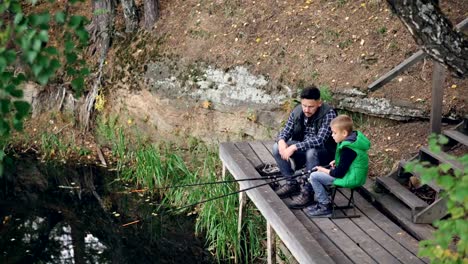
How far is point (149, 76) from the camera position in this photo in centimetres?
1173

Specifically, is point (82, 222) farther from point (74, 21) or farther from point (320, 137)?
point (74, 21)

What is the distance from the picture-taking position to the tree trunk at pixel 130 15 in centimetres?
1239

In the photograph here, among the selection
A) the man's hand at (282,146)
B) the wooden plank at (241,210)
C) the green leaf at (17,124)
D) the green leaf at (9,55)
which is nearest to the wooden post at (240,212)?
the wooden plank at (241,210)

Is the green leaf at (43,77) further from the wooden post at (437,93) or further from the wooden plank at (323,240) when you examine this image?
the wooden post at (437,93)

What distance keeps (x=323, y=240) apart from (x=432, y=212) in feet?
3.47

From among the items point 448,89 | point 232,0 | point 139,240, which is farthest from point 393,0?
point 232,0

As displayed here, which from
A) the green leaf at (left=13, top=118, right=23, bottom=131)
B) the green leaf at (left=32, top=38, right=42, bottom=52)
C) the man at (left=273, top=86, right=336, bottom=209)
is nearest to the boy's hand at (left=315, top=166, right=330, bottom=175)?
the man at (left=273, top=86, right=336, bottom=209)

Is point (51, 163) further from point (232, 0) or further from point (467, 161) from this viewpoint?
point (467, 161)

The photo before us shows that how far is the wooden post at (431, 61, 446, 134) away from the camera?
7156 mm

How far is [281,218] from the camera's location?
21.9ft

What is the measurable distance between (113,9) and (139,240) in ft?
15.6

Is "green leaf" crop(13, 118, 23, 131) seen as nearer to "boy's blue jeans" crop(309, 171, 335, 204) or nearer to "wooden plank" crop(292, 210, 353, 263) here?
"wooden plank" crop(292, 210, 353, 263)

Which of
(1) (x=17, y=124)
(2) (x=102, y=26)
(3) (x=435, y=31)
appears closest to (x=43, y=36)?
(1) (x=17, y=124)

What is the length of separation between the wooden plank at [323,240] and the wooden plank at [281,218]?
8cm
